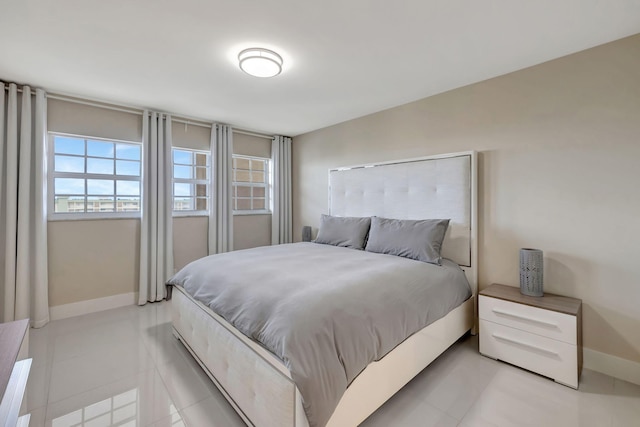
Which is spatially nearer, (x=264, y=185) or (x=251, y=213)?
(x=251, y=213)

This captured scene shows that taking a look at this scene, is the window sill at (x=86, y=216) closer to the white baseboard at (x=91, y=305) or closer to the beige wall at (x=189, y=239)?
the beige wall at (x=189, y=239)

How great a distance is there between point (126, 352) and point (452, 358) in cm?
268

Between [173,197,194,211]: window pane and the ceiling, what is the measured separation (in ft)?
4.62

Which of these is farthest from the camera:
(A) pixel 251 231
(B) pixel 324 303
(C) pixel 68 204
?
(A) pixel 251 231

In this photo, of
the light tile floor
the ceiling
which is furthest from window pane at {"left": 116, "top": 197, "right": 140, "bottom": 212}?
the light tile floor

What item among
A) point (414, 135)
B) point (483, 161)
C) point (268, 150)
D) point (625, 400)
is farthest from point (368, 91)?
point (625, 400)

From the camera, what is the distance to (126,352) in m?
2.25

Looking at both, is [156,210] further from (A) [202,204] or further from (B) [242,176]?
(B) [242,176]

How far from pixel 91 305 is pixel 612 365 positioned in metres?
4.84

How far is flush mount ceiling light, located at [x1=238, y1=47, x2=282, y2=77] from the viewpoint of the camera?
2030mm

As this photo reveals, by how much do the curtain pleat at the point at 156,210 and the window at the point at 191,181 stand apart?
305mm

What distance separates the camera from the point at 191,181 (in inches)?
155

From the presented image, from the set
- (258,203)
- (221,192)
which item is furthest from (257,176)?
(221,192)

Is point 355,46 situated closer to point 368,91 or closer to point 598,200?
point 368,91
